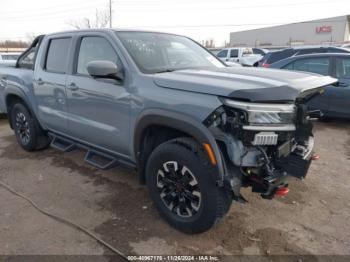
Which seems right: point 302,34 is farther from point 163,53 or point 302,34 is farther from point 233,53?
point 163,53

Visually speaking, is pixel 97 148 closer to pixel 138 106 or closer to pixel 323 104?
pixel 138 106

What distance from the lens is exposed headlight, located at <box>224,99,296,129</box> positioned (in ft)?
8.20

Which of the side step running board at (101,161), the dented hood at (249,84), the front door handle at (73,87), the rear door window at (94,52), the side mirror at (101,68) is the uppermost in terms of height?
the rear door window at (94,52)

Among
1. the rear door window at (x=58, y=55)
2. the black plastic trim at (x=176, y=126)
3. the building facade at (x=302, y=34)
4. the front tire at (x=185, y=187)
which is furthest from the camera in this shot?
the building facade at (x=302, y=34)

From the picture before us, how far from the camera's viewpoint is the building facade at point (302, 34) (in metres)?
49.1

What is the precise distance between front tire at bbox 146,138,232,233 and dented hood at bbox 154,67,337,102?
0.50m

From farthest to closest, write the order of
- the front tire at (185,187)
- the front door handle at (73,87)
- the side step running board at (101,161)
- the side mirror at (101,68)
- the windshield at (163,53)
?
the front door handle at (73,87) < the side step running board at (101,161) < the windshield at (163,53) < the side mirror at (101,68) < the front tire at (185,187)

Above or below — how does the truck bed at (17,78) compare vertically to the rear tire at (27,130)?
above

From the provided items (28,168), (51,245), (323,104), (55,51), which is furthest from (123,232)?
(323,104)

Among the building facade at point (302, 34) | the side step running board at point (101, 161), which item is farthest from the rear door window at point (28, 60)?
the building facade at point (302, 34)

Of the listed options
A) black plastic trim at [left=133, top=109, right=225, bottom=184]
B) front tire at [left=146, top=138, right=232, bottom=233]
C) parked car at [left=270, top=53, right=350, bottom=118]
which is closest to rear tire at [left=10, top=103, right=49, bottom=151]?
black plastic trim at [left=133, top=109, right=225, bottom=184]

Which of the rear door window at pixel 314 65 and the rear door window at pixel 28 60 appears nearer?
the rear door window at pixel 28 60

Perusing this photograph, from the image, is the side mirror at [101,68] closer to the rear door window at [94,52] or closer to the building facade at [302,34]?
the rear door window at [94,52]

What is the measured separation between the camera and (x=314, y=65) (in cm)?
705
